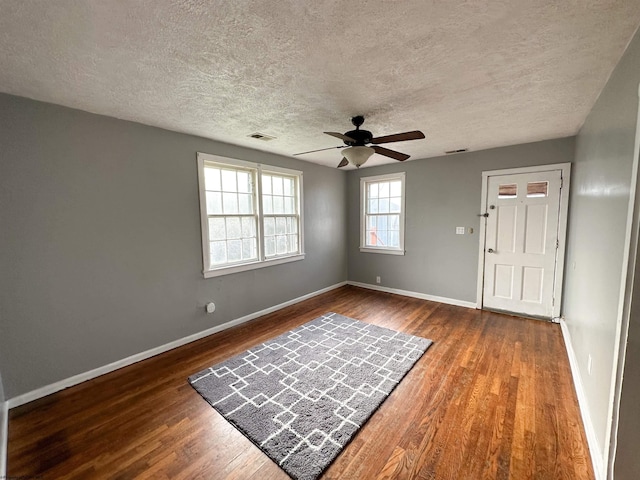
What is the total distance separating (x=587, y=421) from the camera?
1749 millimetres

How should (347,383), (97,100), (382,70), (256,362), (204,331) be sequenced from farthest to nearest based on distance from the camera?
A: (204,331) → (256,362) → (347,383) → (97,100) → (382,70)

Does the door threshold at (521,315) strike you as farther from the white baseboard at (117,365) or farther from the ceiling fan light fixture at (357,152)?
the white baseboard at (117,365)

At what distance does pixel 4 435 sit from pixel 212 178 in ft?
8.84

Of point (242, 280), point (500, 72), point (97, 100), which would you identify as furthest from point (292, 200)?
point (500, 72)

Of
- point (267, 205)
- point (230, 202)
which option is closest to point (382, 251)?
point (267, 205)

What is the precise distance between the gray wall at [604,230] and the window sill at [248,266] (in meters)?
3.40

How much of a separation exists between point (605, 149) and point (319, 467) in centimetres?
273

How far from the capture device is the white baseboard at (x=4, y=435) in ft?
4.95

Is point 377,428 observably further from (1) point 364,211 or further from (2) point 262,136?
(1) point 364,211

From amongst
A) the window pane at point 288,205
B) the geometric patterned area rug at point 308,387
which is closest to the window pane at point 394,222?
the window pane at point 288,205

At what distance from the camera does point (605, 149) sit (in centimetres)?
177

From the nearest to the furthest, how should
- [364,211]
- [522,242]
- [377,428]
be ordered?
[377,428] < [522,242] < [364,211]

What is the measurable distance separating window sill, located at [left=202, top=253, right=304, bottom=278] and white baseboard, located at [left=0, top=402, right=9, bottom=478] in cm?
176

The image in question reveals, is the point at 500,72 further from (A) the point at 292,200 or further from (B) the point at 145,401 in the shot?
(B) the point at 145,401
